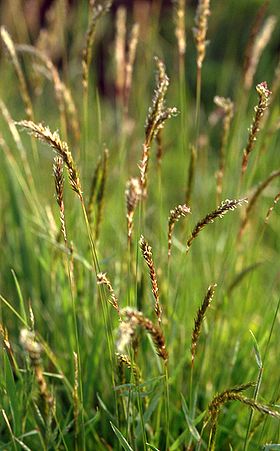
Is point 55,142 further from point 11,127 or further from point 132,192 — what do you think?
point 11,127

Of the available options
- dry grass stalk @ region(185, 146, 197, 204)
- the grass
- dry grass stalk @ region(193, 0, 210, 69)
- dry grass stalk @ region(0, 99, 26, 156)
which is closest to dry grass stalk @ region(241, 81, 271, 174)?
the grass

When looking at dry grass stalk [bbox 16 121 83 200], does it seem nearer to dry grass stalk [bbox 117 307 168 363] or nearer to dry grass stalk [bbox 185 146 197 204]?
dry grass stalk [bbox 117 307 168 363]

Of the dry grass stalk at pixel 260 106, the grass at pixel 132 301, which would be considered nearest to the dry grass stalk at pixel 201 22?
the grass at pixel 132 301

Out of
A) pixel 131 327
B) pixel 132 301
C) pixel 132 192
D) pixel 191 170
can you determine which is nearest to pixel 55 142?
pixel 132 192

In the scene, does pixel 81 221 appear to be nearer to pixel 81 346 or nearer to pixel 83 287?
pixel 83 287

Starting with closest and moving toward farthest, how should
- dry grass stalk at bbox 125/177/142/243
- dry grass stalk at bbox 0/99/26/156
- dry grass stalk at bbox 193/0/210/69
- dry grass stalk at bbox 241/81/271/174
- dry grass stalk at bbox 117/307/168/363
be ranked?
dry grass stalk at bbox 117/307/168/363 < dry grass stalk at bbox 125/177/142/243 < dry grass stalk at bbox 241/81/271/174 < dry grass stalk at bbox 193/0/210/69 < dry grass stalk at bbox 0/99/26/156

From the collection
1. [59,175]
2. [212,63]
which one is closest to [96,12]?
[59,175]

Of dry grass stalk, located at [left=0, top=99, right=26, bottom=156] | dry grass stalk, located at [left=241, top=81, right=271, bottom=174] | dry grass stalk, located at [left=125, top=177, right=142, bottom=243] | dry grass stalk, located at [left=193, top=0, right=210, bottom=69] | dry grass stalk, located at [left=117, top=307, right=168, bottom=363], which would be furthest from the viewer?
dry grass stalk, located at [left=0, top=99, right=26, bottom=156]

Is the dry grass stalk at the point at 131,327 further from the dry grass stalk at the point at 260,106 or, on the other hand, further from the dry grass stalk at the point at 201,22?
the dry grass stalk at the point at 201,22

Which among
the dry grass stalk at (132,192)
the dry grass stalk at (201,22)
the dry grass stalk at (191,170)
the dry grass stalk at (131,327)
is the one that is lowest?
the dry grass stalk at (131,327)

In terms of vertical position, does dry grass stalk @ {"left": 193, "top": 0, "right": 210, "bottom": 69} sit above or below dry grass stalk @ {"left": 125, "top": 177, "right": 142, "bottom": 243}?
above

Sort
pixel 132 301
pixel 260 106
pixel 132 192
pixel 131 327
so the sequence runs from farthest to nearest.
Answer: pixel 132 301 → pixel 260 106 → pixel 132 192 → pixel 131 327
